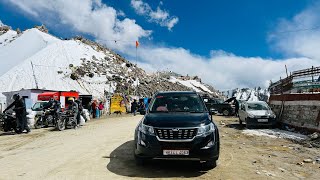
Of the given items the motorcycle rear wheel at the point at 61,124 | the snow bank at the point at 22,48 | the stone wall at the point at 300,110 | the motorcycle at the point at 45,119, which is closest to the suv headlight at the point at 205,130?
the stone wall at the point at 300,110

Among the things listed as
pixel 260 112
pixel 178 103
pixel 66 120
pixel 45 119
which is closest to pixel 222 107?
pixel 260 112

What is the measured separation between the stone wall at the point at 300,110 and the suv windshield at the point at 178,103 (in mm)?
8070

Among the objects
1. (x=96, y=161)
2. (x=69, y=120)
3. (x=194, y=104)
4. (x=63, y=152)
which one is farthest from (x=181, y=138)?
(x=69, y=120)

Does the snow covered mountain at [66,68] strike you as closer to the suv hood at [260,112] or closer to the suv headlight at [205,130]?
the suv hood at [260,112]

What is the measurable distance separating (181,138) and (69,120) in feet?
41.7

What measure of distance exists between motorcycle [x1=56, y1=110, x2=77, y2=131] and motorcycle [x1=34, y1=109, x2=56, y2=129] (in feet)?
5.40

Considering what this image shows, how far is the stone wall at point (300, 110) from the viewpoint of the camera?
14.6m

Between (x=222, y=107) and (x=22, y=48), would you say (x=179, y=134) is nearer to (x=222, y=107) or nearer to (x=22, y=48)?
(x=222, y=107)

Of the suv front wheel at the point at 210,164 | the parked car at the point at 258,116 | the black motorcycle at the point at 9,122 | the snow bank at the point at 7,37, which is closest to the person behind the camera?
the suv front wheel at the point at 210,164

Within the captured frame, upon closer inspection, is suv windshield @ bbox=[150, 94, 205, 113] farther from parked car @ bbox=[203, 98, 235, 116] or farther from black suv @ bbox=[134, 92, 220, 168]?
parked car @ bbox=[203, 98, 235, 116]

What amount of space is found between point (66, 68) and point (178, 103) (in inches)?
1905

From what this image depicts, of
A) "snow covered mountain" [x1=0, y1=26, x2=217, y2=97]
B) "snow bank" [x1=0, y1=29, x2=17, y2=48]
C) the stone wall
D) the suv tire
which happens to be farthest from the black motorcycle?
"snow bank" [x1=0, y1=29, x2=17, y2=48]

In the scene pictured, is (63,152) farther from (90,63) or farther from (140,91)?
(90,63)

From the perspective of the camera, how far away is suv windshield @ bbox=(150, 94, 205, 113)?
26.2ft
